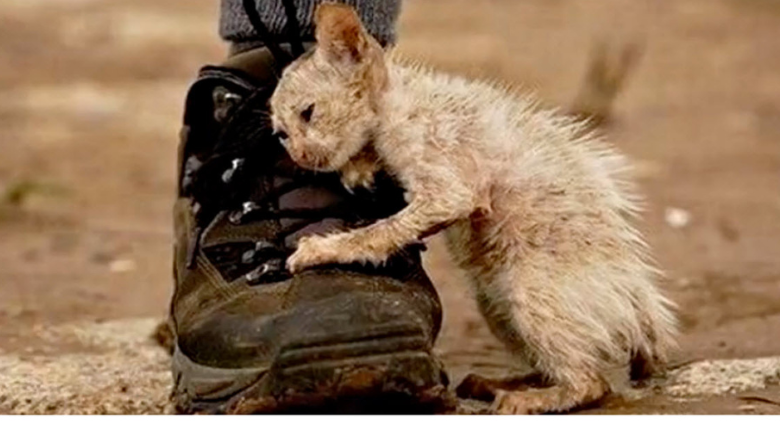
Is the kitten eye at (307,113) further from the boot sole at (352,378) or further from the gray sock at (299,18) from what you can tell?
the boot sole at (352,378)

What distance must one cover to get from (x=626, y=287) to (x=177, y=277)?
2.54 ft

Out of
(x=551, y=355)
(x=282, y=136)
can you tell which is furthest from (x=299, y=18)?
(x=551, y=355)

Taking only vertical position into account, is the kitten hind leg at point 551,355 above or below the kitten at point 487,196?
Result: below

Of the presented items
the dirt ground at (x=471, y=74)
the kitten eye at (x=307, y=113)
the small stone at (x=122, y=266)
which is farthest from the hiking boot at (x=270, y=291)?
the small stone at (x=122, y=266)

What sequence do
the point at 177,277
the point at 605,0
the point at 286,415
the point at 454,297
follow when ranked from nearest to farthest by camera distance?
the point at 286,415 < the point at 177,277 < the point at 454,297 < the point at 605,0

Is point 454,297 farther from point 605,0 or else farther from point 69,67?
A: point 605,0

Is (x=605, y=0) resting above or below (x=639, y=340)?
below

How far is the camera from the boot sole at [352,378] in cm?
268

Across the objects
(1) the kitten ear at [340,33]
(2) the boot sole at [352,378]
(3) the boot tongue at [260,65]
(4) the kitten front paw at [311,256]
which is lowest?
(2) the boot sole at [352,378]

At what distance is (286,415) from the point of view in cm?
270

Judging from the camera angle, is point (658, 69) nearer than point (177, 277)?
No

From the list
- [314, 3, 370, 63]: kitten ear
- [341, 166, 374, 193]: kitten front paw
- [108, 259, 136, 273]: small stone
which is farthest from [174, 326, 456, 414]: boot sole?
[108, 259, 136, 273]: small stone

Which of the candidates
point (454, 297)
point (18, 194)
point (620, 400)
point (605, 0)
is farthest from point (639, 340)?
point (605, 0)

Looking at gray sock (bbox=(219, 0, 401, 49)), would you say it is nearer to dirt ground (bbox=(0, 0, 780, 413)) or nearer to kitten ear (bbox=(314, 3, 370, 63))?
kitten ear (bbox=(314, 3, 370, 63))
